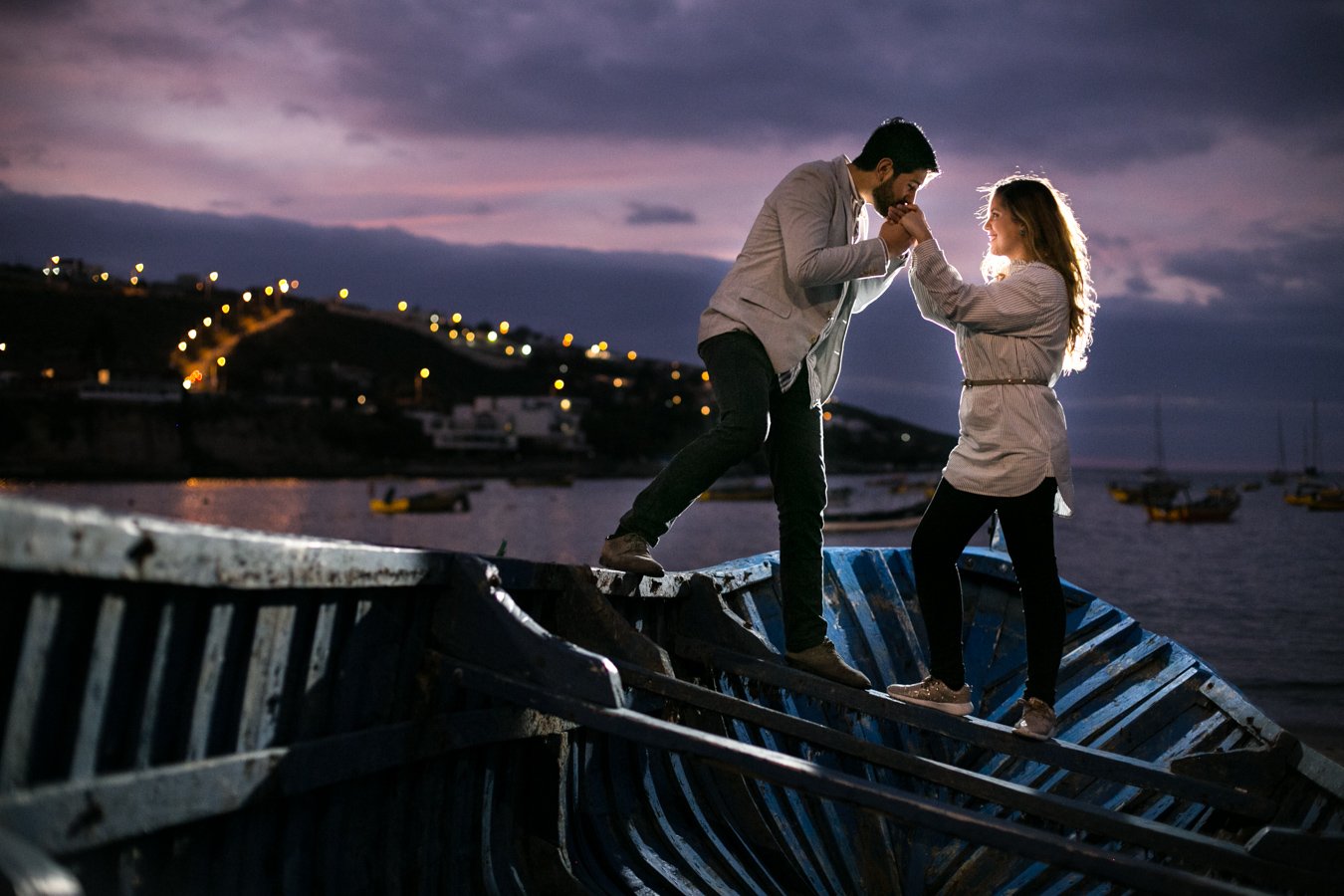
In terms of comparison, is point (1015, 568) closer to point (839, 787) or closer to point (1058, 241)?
point (1058, 241)

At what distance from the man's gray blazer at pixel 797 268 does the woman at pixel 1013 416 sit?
Result: 0.93 ft

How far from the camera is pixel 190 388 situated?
137500mm

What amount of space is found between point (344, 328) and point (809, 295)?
196 meters

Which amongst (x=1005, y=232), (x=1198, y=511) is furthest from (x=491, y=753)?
(x=1198, y=511)

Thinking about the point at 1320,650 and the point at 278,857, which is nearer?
the point at 278,857

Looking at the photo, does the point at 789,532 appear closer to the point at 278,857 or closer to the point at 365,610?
the point at 365,610

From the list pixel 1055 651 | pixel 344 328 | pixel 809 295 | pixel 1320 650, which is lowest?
pixel 1320 650

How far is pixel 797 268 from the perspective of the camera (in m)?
4.52

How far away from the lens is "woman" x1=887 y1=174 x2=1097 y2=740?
14.3 feet

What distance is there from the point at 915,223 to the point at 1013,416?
34.6 inches

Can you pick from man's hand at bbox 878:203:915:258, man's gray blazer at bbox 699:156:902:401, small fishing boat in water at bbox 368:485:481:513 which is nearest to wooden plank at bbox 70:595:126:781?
man's gray blazer at bbox 699:156:902:401

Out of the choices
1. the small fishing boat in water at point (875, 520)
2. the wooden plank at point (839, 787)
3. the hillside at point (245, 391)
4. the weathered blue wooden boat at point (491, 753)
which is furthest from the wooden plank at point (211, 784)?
the hillside at point (245, 391)

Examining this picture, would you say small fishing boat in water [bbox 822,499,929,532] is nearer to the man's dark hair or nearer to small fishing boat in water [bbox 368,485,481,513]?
small fishing boat in water [bbox 368,485,481,513]

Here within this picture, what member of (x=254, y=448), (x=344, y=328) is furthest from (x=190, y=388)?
(x=344, y=328)
